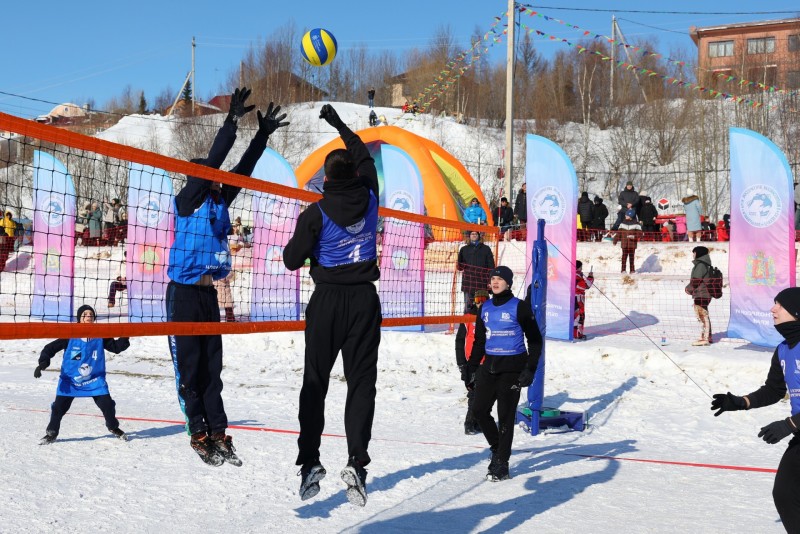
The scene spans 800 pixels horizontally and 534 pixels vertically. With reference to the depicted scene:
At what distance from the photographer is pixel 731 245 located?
12.6 meters

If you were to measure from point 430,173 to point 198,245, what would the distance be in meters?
18.9

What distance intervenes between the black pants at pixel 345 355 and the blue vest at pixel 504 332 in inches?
126

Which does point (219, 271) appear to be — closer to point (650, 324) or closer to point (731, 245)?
point (731, 245)

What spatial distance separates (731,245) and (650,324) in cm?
412

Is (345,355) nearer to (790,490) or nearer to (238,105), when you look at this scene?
(238,105)

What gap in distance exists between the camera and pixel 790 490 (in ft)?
14.6

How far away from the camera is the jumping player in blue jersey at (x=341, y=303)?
174 inches

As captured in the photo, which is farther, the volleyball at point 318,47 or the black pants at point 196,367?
the volleyball at point 318,47

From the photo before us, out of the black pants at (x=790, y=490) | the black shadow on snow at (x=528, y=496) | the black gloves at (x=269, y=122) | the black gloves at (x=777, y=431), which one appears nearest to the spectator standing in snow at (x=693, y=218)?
the black shadow on snow at (x=528, y=496)

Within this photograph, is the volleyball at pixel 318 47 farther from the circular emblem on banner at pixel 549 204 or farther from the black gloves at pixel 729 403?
the black gloves at pixel 729 403

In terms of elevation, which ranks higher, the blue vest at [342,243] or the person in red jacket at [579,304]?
the blue vest at [342,243]

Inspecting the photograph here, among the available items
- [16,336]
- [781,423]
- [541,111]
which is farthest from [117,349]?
[541,111]

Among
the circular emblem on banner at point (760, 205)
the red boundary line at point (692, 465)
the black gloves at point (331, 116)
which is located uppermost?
the circular emblem on banner at point (760, 205)

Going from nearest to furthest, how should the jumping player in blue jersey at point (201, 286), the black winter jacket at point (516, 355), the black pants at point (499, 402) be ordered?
the jumping player in blue jersey at point (201, 286), the black winter jacket at point (516, 355), the black pants at point (499, 402)
